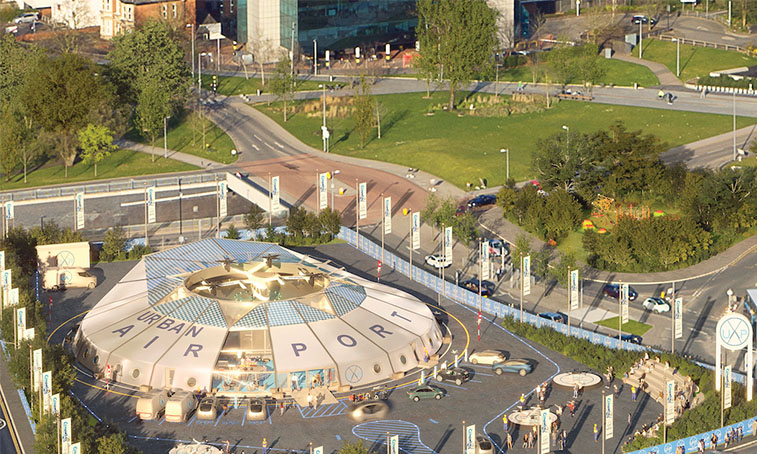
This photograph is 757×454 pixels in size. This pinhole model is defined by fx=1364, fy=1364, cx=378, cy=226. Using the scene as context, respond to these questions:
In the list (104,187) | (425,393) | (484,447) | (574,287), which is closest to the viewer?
(484,447)

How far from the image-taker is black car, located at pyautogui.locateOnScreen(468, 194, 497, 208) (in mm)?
164875

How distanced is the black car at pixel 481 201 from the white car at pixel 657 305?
34693mm

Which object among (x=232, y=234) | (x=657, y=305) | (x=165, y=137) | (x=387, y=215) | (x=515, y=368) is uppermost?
(x=165, y=137)

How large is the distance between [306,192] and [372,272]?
32954 mm

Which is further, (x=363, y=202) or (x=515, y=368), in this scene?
(x=363, y=202)

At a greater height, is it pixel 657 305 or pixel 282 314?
pixel 282 314

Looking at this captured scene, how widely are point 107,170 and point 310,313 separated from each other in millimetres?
73930

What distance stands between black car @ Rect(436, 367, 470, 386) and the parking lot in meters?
0.46

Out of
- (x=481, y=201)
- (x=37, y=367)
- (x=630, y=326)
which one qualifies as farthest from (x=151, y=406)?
(x=481, y=201)

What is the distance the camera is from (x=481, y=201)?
542ft

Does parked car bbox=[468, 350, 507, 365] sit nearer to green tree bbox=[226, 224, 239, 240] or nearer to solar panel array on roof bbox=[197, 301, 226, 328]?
solar panel array on roof bbox=[197, 301, 226, 328]

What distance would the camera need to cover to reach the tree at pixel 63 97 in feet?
605

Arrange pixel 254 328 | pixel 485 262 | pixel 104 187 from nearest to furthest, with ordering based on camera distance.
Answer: pixel 254 328
pixel 485 262
pixel 104 187

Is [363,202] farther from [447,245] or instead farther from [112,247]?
[112,247]
